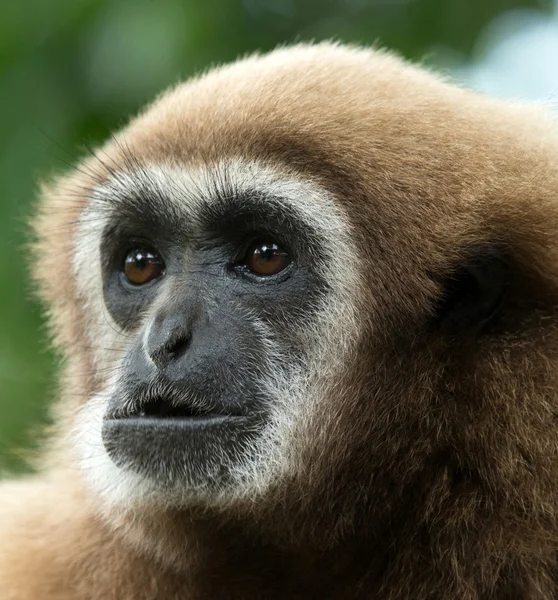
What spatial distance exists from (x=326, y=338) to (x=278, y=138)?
0.96 m

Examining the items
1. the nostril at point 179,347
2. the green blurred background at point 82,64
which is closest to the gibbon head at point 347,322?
the nostril at point 179,347

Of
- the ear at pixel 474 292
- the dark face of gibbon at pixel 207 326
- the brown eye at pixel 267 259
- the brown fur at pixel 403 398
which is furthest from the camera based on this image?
the brown eye at pixel 267 259

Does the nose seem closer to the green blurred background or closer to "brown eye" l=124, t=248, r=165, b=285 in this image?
"brown eye" l=124, t=248, r=165, b=285

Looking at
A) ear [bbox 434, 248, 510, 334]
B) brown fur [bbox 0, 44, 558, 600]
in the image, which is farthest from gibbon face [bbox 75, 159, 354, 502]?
ear [bbox 434, 248, 510, 334]

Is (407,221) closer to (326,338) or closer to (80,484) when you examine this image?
(326,338)

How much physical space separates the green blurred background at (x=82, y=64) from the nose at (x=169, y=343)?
2227 mm

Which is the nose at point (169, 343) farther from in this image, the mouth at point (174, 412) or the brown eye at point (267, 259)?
the brown eye at point (267, 259)

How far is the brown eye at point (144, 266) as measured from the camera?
477cm

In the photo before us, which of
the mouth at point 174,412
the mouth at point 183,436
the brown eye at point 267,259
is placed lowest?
the mouth at point 183,436

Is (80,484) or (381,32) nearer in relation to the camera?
(80,484)

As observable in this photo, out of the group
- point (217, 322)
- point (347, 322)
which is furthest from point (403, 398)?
point (217, 322)

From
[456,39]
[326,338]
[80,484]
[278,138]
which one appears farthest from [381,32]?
[80,484]

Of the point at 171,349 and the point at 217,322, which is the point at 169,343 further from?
the point at 217,322

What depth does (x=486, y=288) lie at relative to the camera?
427 cm
